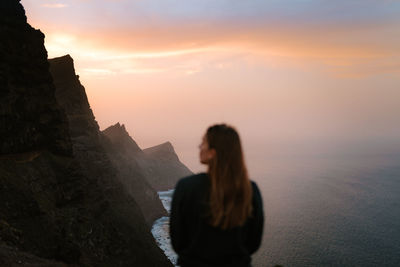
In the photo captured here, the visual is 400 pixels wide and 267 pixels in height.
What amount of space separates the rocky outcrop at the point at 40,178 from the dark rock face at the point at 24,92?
0.09m

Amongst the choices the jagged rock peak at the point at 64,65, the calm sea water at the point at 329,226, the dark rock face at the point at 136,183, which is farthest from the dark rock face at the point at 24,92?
the calm sea water at the point at 329,226

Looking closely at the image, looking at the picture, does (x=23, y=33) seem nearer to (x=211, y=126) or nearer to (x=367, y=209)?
(x=211, y=126)

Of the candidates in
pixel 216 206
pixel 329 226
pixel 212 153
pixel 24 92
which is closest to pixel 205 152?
pixel 212 153

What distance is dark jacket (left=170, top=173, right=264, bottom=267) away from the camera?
3.26m

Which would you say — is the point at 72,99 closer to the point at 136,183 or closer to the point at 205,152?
the point at 136,183

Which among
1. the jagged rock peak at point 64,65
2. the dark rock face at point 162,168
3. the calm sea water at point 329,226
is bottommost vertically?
the calm sea water at point 329,226

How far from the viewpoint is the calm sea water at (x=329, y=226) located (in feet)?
263

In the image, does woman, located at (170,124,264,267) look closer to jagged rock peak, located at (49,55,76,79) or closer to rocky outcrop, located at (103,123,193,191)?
jagged rock peak, located at (49,55,76,79)

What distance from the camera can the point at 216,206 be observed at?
10.3 feet

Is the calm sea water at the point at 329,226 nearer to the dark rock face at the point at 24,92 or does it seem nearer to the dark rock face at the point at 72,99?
the dark rock face at the point at 72,99

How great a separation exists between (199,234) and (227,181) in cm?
67

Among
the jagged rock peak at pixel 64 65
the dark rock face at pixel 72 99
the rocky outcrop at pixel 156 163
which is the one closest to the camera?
the dark rock face at pixel 72 99

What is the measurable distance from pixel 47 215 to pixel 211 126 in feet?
118

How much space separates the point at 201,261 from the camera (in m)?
3.32
